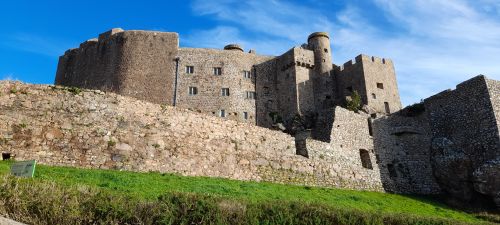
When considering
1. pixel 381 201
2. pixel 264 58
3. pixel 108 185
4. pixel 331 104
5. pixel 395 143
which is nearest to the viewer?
pixel 108 185

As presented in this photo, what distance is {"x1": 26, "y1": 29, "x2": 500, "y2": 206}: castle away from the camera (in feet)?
92.5

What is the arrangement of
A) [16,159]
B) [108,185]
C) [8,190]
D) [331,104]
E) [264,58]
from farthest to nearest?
[264,58] → [331,104] → [16,159] → [108,185] → [8,190]

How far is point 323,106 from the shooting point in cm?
4825

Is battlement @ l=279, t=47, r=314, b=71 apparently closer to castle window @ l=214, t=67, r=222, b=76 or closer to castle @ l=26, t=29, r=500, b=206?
castle @ l=26, t=29, r=500, b=206

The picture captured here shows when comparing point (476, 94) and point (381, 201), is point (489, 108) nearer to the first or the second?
point (476, 94)

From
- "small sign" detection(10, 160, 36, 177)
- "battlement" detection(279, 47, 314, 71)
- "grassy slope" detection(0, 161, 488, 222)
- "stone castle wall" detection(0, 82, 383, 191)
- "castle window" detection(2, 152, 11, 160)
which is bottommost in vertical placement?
"grassy slope" detection(0, 161, 488, 222)

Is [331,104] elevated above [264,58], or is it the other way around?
[264,58]

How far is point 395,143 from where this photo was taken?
32688 millimetres

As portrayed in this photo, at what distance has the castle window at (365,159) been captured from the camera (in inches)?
1187

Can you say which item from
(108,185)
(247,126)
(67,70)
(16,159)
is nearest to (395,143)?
(247,126)

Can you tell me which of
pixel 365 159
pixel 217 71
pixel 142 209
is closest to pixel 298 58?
pixel 217 71

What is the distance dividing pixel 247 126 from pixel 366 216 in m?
13.0

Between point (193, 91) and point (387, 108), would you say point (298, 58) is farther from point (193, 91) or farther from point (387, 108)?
point (193, 91)

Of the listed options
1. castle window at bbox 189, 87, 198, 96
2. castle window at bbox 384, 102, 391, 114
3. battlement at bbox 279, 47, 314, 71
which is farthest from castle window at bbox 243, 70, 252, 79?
castle window at bbox 384, 102, 391, 114
